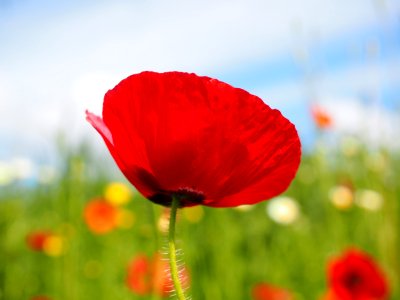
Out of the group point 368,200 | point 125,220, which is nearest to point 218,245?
point 125,220

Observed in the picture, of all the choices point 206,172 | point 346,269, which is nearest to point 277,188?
point 206,172

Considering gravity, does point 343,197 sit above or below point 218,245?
below

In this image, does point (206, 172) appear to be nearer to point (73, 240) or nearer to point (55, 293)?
point (73, 240)

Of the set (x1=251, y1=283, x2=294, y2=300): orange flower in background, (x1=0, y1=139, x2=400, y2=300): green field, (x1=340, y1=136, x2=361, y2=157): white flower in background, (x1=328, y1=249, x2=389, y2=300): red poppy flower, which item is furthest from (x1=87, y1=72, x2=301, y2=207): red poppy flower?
(x1=340, y1=136, x2=361, y2=157): white flower in background

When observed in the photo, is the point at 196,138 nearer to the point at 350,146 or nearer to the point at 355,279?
the point at 355,279

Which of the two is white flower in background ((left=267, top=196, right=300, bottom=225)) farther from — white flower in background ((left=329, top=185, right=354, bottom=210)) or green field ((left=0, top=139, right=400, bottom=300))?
white flower in background ((left=329, top=185, right=354, bottom=210))

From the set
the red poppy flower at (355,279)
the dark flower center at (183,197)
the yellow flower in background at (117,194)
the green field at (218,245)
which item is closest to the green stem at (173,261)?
the dark flower center at (183,197)

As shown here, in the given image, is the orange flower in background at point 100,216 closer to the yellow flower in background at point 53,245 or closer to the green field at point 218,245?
the green field at point 218,245
